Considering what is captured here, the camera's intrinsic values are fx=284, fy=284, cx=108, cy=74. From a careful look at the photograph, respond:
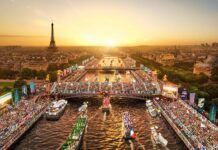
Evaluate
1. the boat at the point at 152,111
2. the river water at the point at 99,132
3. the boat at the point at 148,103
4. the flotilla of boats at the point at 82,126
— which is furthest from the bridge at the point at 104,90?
the boat at the point at 152,111

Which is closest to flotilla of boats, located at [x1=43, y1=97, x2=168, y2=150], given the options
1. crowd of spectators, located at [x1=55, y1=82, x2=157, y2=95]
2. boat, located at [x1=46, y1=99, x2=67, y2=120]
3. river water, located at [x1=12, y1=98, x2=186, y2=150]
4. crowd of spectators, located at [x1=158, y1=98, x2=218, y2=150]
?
boat, located at [x1=46, y1=99, x2=67, y2=120]

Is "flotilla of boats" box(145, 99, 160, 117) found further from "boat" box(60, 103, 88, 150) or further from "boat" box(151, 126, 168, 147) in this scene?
"boat" box(60, 103, 88, 150)

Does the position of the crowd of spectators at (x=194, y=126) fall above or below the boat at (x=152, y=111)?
above

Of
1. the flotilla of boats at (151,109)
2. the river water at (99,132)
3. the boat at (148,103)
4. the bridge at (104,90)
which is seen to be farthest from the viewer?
the bridge at (104,90)

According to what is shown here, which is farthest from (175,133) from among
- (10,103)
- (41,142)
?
(10,103)

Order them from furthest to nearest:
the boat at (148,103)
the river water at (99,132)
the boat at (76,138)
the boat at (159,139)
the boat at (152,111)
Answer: the boat at (148,103) < the boat at (152,111) < the boat at (159,139) < the river water at (99,132) < the boat at (76,138)

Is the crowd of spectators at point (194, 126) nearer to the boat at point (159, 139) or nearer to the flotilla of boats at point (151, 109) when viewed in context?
the flotilla of boats at point (151, 109)
